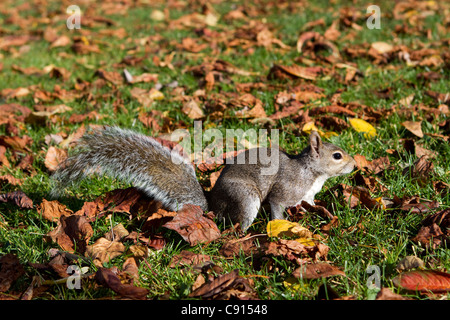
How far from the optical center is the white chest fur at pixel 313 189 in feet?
7.68

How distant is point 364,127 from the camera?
2.92 metres

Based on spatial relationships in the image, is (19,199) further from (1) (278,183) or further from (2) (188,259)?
(1) (278,183)

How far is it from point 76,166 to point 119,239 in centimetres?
46

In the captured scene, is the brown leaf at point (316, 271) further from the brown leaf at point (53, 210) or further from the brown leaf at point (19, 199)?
the brown leaf at point (19, 199)

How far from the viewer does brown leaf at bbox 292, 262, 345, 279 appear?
67.4 inches

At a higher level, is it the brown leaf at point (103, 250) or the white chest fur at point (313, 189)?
the white chest fur at point (313, 189)

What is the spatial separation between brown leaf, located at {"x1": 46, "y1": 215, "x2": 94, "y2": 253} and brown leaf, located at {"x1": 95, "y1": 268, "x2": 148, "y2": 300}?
379mm

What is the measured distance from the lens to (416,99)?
3324 mm

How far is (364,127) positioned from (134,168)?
1.60 metres

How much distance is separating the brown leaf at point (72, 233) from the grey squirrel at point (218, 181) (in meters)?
0.24

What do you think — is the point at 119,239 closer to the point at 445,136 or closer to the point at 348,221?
the point at 348,221

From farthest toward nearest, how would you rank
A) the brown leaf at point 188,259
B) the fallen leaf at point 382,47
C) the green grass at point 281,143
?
the fallen leaf at point 382,47, the brown leaf at point 188,259, the green grass at point 281,143

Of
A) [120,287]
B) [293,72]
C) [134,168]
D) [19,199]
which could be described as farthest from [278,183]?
[293,72]

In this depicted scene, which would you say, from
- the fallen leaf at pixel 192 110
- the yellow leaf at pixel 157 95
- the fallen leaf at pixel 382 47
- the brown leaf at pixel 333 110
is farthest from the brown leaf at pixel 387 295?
the fallen leaf at pixel 382 47
